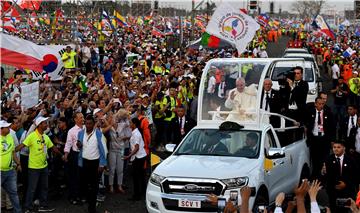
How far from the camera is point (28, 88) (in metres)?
12.7

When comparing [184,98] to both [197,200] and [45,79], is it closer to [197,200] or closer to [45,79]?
[45,79]

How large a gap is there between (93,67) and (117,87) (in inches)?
363

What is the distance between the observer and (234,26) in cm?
1677

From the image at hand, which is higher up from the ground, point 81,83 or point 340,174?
point 81,83

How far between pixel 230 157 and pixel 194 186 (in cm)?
109

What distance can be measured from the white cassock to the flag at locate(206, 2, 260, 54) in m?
5.33

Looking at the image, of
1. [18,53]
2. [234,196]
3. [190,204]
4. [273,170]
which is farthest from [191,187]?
[18,53]

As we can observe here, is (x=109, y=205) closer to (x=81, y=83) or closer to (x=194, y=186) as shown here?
(x=194, y=186)

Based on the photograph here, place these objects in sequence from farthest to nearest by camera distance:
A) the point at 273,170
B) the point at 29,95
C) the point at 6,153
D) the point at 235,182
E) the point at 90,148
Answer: the point at 29,95 < the point at 90,148 < the point at 273,170 < the point at 6,153 < the point at 235,182

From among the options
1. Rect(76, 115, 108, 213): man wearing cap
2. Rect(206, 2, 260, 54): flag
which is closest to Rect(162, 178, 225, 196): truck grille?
Rect(76, 115, 108, 213): man wearing cap

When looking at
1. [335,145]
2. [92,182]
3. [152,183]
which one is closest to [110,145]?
[92,182]

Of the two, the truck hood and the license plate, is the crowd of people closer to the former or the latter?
the truck hood

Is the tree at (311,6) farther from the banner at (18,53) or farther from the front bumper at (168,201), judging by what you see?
the front bumper at (168,201)

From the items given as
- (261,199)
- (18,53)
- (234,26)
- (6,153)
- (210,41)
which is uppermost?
(234,26)
